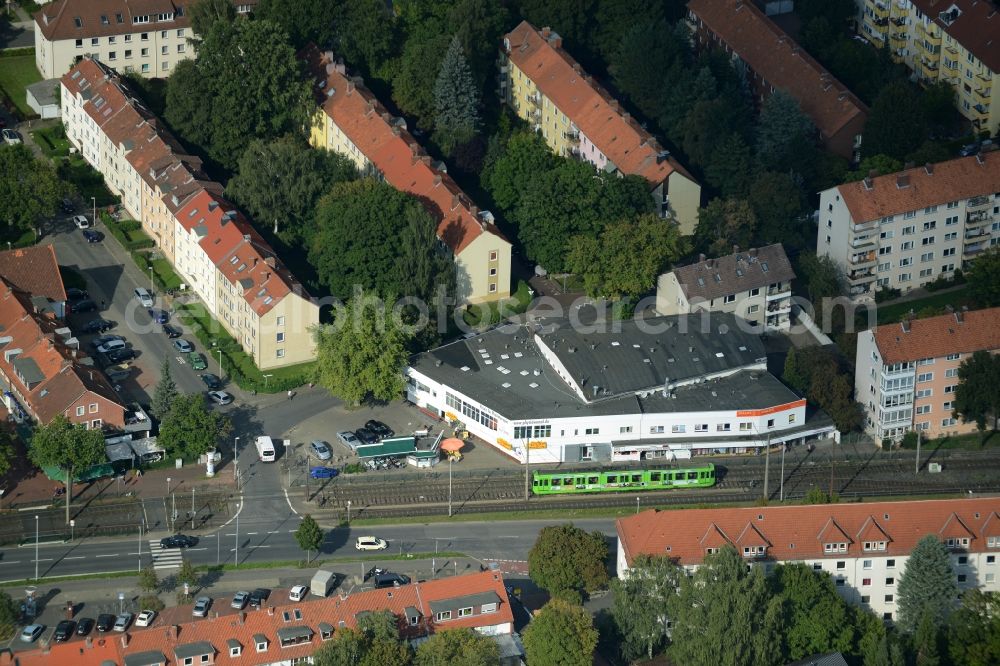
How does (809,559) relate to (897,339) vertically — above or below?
below

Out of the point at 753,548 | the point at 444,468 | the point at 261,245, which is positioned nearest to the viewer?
the point at 753,548

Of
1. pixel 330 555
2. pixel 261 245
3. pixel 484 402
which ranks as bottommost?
pixel 330 555

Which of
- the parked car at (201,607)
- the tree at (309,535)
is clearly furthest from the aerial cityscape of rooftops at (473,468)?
the tree at (309,535)

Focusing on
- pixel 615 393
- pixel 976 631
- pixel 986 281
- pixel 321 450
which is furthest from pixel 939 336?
pixel 321 450

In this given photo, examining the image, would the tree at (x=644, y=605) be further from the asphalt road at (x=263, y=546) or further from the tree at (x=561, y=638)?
the asphalt road at (x=263, y=546)

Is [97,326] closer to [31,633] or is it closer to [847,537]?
[31,633]

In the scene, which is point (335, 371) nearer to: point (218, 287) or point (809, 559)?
point (218, 287)

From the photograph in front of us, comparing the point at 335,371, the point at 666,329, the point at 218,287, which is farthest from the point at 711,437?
the point at 218,287
